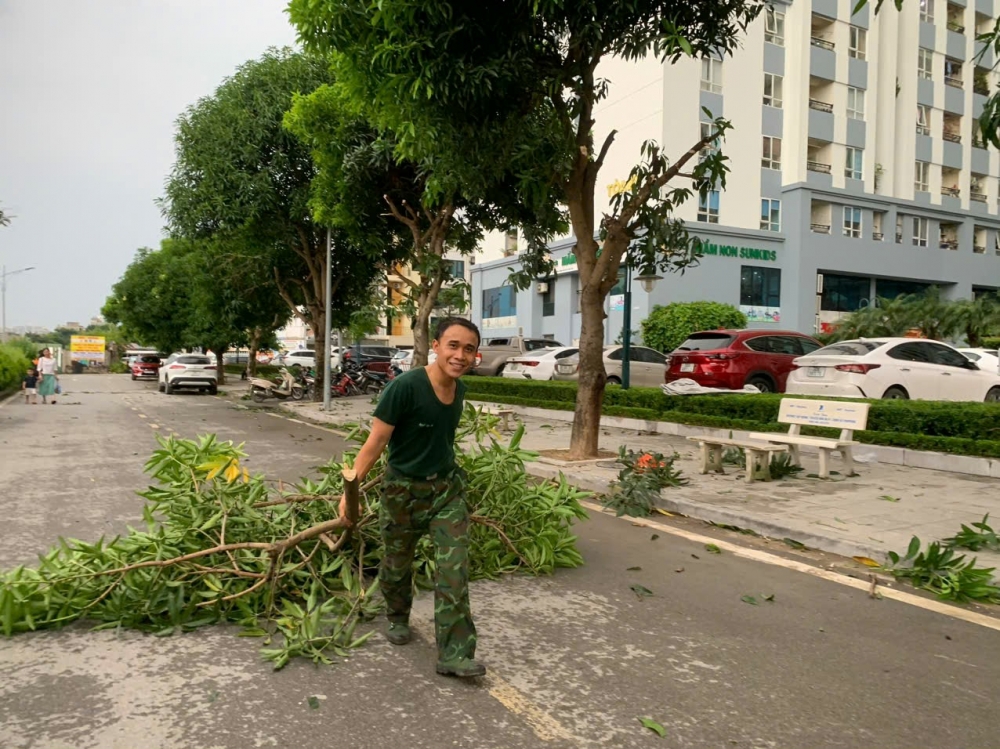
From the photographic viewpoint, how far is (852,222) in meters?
36.0

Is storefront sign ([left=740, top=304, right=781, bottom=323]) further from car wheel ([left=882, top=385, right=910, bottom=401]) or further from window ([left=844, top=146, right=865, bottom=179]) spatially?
car wheel ([left=882, top=385, right=910, bottom=401])

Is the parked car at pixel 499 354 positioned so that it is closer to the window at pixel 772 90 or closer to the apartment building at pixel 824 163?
the apartment building at pixel 824 163

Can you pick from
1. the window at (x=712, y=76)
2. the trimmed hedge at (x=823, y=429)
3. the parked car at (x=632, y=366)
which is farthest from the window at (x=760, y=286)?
the trimmed hedge at (x=823, y=429)

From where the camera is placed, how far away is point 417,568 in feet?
15.5

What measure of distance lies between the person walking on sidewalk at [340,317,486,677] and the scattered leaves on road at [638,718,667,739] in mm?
769

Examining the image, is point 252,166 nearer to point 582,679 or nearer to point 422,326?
point 422,326

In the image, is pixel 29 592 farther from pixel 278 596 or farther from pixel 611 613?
pixel 611 613

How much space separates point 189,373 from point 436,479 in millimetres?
29732

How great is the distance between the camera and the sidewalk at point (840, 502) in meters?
6.40

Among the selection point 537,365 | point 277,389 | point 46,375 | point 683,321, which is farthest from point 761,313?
point 46,375

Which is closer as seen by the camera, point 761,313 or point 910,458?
point 910,458

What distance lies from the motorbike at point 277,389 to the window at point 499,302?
1979 centimetres

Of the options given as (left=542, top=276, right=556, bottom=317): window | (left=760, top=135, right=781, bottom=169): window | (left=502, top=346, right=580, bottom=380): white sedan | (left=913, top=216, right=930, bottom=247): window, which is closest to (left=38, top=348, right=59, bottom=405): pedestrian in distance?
(left=502, top=346, right=580, bottom=380): white sedan

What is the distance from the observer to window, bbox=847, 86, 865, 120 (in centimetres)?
3653
